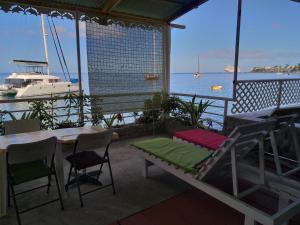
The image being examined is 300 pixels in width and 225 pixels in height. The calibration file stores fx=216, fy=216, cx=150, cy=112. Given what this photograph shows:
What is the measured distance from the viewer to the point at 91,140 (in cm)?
228

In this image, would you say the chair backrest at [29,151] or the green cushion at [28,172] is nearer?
the chair backrest at [29,151]

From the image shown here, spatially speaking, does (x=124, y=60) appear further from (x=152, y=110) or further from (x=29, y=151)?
(x=29, y=151)

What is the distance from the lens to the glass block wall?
4520 millimetres

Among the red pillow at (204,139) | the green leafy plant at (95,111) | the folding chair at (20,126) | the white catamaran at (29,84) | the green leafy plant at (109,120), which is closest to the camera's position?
the folding chair at (20,126)

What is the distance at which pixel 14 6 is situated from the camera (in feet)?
12.2

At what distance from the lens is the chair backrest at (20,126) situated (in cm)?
270

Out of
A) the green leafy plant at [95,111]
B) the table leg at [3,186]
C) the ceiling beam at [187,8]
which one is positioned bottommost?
the table leg at [3,186]

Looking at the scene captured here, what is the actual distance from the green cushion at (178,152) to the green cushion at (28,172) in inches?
47.4

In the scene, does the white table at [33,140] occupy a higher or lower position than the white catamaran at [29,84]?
lower

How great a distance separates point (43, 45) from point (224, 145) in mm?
5543

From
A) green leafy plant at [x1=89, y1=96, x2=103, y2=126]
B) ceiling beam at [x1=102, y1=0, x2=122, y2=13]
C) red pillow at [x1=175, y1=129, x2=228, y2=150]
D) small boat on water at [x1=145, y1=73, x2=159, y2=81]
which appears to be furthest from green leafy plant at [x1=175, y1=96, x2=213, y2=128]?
ceiling beam at [x1=102, y1=0, x2=122, y2=13]

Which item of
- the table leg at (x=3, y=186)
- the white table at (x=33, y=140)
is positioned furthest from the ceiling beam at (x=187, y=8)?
the table leg at (x=3, y=186)

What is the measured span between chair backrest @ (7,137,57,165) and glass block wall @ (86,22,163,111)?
2.63 metres

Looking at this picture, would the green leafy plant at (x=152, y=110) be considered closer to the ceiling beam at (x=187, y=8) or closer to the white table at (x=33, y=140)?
the ceiling beam at (x=187, y=8)
